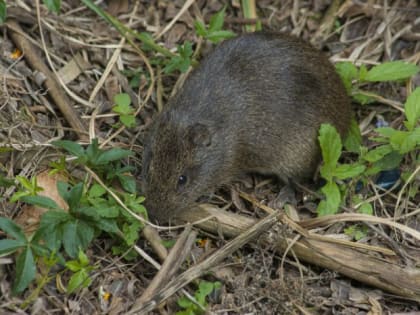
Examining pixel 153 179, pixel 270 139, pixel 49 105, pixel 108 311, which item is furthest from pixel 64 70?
pixel 108 311

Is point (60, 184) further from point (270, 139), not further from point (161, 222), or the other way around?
point (270, 139)

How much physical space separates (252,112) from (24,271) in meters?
2.70

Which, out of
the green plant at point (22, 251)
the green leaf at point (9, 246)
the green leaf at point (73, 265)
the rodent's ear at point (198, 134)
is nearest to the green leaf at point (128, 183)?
the rodent's ear at point (198, 134)

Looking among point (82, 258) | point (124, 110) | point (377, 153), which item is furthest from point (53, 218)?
point (377, 153)

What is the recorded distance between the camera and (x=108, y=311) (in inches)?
224

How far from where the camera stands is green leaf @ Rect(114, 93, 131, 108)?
689 cm

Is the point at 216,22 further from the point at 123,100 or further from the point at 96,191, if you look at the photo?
the point at 96,191

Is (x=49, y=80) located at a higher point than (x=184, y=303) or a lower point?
higher

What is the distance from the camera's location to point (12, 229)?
17.6ft

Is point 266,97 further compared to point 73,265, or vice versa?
point 266,97

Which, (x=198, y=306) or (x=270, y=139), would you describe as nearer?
(x=198, y=306)

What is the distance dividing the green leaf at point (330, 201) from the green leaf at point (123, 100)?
205 centimetres

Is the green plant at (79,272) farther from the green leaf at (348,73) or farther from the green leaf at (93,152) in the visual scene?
the green leaf at (348,73)

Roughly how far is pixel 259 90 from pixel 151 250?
6.13 ft
